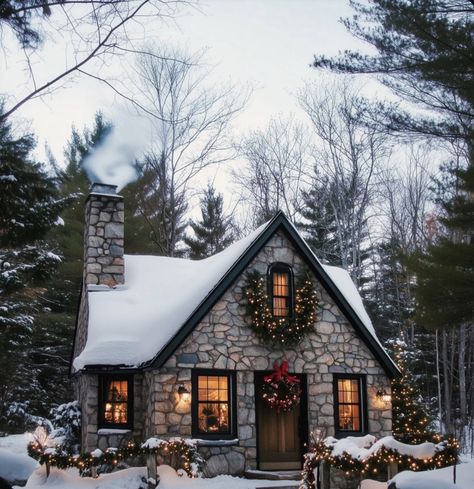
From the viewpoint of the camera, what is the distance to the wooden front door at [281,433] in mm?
13577

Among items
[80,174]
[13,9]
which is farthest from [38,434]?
[80,174]

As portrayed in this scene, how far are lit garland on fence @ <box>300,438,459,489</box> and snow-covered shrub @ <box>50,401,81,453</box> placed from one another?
17.7ft

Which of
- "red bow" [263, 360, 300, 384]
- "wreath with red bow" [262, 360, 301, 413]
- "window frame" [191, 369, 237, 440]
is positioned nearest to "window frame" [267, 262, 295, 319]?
"red bow" [263, 360, 300, 384]

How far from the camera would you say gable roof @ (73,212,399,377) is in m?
12.7

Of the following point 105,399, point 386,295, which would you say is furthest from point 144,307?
point 386,295

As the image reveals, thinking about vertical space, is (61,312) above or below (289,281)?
below

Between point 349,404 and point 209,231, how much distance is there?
60.7ft

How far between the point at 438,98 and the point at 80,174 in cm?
1821

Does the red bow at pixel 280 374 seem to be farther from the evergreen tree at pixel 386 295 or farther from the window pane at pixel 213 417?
the evergreen tree at pixel 386 295

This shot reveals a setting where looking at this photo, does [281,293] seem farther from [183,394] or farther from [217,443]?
[217,443]

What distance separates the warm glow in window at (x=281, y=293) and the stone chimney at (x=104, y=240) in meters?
3.70

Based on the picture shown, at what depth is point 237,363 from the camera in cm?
1305

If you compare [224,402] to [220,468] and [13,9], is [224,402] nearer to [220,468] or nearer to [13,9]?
[220,468]

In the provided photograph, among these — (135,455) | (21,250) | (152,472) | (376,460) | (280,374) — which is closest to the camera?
(376,460)
